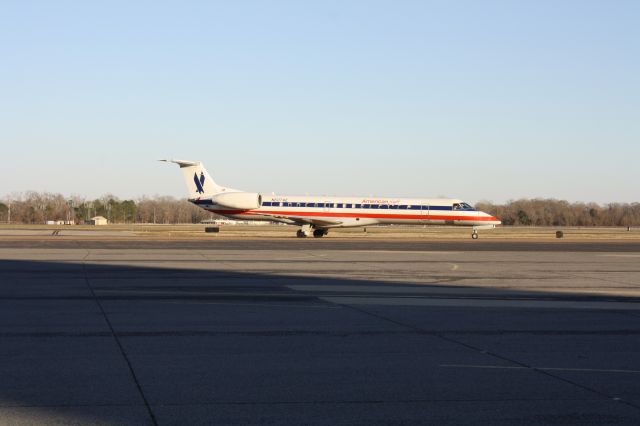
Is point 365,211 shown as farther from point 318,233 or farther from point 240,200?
point 240,200

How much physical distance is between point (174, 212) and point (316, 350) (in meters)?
181

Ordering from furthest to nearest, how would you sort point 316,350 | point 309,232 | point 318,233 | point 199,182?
point 199,182
point 318,233
point 309,232
point 316,350

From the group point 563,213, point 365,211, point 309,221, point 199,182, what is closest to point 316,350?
point 309,221

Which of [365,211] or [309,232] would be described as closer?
[365,211]

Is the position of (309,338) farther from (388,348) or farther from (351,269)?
(351,269)

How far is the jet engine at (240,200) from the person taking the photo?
2270 inches

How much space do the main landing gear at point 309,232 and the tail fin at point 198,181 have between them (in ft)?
25.3

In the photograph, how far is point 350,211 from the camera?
57.9 metres

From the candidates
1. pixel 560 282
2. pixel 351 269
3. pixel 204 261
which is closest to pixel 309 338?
pixel 560 282

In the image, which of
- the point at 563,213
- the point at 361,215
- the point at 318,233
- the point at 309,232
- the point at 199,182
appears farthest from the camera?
the point at 563,213

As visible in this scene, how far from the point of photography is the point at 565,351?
10625 millimetres

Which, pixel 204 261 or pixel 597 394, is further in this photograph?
pixel 204 261

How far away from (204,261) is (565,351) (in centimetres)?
2112

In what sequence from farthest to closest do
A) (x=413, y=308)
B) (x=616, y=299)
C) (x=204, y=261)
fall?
1. (x=204, y=261)
2. (x=616, y=299)
3. (x=413, y=308)
